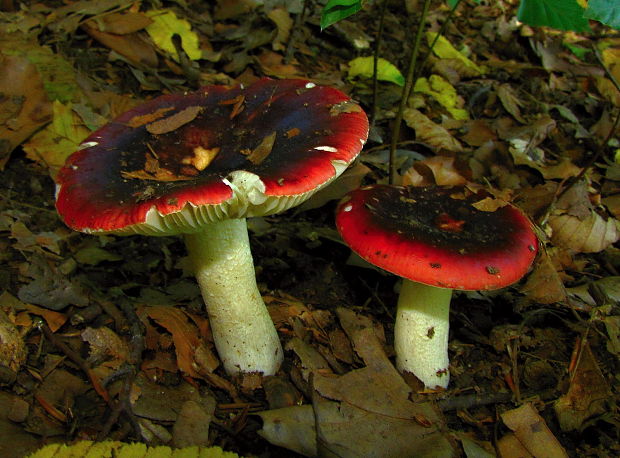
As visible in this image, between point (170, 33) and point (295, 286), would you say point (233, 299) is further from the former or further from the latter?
point (170, 33)

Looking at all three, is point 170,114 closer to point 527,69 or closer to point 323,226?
point 323,226

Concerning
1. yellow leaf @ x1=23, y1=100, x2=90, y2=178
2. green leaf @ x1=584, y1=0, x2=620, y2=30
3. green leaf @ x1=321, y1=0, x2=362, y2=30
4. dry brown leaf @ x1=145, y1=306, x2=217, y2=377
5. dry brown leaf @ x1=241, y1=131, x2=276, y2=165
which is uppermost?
green leaf @ x1=584, y1=0, x2=620, y2=30

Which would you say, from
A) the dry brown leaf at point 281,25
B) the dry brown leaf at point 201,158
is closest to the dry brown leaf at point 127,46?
the dry brown leaf at point 281,25

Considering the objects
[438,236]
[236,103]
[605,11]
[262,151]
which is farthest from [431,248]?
[236,103]

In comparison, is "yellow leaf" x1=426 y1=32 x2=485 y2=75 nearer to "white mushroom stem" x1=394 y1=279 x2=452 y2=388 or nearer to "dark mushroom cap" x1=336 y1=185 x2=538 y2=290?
"dark mushroom cap" x1=336 y1=185 x2=538 y2=290

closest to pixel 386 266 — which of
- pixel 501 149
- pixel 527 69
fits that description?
pixel 501 149

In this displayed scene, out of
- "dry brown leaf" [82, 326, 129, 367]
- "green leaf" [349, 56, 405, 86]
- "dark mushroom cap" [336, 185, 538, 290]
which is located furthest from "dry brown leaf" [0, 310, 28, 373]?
"green leaf" [349, 56, 405, 86]

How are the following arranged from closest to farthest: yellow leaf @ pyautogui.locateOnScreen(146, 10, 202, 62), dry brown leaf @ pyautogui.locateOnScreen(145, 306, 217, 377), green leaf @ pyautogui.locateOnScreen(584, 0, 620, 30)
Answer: green leaf @ pyautogui.locateOnScreen(584, 0, 620, 30), dry brown leaf @ pyautogui.locateOnScreen(145, 306, 217, 377), yellow leaf @ pyautogui.locateOnScreen(146, 10, 202, 62)

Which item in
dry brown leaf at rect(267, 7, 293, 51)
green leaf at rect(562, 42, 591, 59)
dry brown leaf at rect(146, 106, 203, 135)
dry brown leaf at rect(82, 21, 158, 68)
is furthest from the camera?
green leaf at rect(562, 42, 591, 59)
